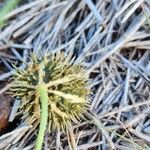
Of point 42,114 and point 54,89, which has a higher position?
point 54,89

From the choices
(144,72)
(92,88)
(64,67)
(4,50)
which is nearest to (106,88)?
(92,88)

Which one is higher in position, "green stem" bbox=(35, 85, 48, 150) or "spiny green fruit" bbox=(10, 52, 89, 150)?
"spiny green fruit" bbox=(10, 52, 89, 150)

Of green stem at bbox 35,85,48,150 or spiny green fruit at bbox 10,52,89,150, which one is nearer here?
green stem at bbox 35,85,48,150

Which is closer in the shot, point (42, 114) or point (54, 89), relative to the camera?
point (42, 114)

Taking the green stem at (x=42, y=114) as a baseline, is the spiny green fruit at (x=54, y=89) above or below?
above
